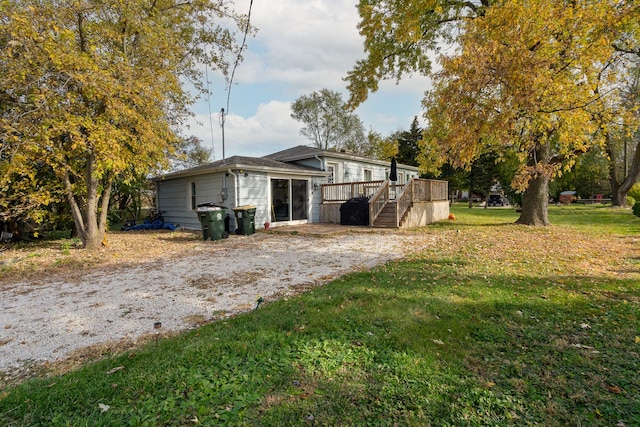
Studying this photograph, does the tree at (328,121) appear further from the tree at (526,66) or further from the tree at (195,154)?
the tree at (526,66)

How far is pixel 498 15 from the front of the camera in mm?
6891

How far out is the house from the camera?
11.9m

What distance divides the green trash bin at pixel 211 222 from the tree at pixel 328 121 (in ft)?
92.8

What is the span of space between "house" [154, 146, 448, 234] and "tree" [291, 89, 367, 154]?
2169 centimetres

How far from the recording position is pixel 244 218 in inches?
431

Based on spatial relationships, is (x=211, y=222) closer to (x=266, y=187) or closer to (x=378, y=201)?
(x=266, y=187)

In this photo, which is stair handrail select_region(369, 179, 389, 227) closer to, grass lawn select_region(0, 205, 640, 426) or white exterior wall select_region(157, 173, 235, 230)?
white exterior wall select_region(157, 173, 235, 230)

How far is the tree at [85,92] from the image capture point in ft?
20.9

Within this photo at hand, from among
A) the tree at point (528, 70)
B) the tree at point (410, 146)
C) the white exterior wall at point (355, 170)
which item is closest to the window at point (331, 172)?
the white exterior wall at point (355, 170)

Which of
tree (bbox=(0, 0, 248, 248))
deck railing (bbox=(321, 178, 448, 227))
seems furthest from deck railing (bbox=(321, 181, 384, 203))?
tree (bbox=(0, 0, 248, 248))

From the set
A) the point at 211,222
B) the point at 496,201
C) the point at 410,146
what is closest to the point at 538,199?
the point at 211,222

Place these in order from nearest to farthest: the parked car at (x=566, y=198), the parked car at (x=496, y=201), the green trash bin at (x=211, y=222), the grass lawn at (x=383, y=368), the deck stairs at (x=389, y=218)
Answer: the grass lawn at (x=383, y=368) < the green trash bin at (x=211, y=222) < the deck stairs at (x=389, y=218) < the parked car at (x=566, y=198) < the parked car at (x=496, y=201)

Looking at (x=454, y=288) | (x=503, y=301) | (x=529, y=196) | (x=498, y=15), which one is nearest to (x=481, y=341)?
(x=503, y=301)

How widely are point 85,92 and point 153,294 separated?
5.25m
